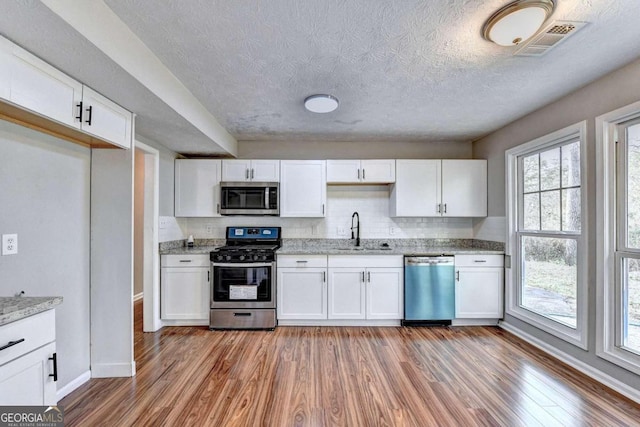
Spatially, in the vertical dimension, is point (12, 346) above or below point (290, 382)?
above

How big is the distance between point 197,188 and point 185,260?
906mm

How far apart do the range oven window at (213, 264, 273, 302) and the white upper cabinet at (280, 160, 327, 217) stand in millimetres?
806

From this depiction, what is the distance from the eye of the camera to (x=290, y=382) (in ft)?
7.54

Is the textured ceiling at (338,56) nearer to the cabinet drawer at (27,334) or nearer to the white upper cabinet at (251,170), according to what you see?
the white upper cabinet at (251,170)

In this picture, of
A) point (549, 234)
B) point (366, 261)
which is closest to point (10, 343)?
point (366, 261)

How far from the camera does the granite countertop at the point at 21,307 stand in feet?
3.99

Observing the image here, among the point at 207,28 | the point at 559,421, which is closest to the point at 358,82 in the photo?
the point at 207,28

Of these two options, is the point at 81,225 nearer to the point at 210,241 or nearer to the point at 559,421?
the point at 210,241

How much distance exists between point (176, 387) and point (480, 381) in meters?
2.28

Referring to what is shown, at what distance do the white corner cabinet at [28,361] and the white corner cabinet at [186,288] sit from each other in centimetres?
201

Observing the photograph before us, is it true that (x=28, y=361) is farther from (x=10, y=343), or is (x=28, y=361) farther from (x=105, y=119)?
(x=105, y=119)

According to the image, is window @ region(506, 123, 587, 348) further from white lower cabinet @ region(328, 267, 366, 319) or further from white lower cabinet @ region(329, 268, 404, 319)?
white lower cabinet @ region(328, 267, 366, 319)

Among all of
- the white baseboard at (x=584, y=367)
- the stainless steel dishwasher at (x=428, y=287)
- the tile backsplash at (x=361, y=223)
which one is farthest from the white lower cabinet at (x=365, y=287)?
the white baseboard at (x=584, y=367)

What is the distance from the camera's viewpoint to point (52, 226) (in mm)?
1991
